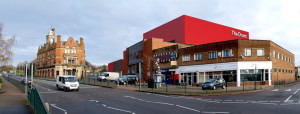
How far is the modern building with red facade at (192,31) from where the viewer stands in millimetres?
54906

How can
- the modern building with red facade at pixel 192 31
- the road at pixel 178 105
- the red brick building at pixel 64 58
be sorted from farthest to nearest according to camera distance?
the red brick building at pixel 64 58 → the modern building with red facade at pixel 192 31 → the road at pixel 178 105

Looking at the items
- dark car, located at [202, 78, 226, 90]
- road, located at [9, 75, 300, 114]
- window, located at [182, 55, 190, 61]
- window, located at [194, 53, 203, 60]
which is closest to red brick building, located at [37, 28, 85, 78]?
window, located at [182, 55, 190, 61]

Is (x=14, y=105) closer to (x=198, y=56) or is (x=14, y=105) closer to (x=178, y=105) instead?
(x=178, y=105)

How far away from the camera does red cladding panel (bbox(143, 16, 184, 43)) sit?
55312 millimetres

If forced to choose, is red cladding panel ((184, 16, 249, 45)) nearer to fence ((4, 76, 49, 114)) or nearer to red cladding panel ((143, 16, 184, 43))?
red cladding panel ((143, 16, 184, 43))

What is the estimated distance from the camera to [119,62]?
84.8 metres

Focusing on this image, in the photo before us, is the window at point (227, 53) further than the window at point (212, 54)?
No

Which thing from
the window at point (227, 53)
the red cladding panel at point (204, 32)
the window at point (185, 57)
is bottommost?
the window at point (185, 57)

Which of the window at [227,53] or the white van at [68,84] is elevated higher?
the window at [227,53]

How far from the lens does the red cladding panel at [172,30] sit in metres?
55.3

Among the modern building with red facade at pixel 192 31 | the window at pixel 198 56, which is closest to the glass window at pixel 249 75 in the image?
the window at pixel 198 56

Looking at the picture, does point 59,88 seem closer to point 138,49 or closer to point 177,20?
point 138,49

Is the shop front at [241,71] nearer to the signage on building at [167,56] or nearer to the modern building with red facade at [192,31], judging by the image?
the signage on building at [167,56]

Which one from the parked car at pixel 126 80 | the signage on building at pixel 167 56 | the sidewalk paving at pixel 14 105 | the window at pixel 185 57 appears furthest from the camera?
the signage on building at pixel 167 56
